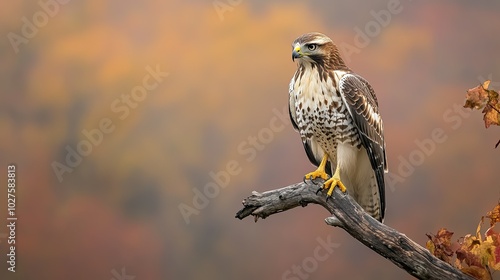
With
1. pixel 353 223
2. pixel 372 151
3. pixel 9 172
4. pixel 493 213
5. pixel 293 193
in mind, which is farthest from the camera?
pixel 9 172

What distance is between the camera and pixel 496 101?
1841 millimetres

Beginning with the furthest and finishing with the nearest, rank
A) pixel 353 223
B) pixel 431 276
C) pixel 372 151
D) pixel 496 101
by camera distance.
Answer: pixel 372 151 < pixel 353 223 < pixel 431 276 < pixel 496 101

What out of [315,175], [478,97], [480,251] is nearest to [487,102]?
[478,97]

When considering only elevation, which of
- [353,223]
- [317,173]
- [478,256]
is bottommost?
[478,256]

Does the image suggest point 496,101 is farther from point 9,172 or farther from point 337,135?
point 9,172

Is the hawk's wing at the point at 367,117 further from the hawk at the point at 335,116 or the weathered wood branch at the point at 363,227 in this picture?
the weathered wood branch at the point at 363,227

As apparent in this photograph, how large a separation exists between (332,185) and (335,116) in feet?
1.16

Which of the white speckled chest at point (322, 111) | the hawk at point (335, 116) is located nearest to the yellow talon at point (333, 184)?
the hawk at point (335, 116)

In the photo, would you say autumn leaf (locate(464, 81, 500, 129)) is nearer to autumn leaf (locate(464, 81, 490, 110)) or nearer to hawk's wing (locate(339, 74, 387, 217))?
autumn leaf (locate(464, 81, 490, 110))

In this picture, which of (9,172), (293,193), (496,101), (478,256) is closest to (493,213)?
(478,256)

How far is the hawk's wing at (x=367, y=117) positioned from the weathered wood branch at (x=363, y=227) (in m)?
0.35

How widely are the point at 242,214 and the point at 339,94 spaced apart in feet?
2.54

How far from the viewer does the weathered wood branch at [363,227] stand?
2.53 meters

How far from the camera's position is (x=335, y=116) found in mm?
3051
